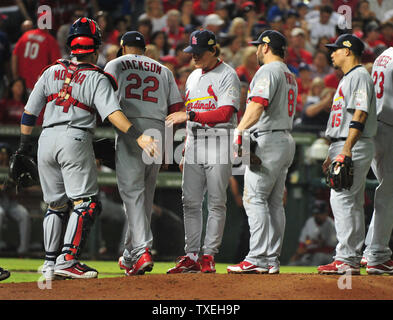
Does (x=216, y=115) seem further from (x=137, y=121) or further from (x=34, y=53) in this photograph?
(x=34, y=53)

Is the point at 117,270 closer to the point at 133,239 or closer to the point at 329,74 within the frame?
the point at 133,239

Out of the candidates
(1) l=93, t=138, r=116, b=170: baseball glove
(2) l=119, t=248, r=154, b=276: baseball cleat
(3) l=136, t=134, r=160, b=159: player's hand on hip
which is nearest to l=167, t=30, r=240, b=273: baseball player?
(2) l=119, t=248, r=154, b=276: baseball cleat

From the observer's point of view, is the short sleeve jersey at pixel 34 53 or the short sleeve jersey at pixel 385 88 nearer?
the short sleeve jersey at pixel 385 88

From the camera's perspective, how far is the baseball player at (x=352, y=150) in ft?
19.7

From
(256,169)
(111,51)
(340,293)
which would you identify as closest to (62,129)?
(256,169)

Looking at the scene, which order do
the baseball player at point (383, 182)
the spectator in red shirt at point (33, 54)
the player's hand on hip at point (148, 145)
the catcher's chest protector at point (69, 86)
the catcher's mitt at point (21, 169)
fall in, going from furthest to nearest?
the spectator in red shirt at point (33, 54)
the baseball player at point (383, 182)
the catcher's mitt at point (21, 169)
the catcher's chest protector at point (69, 86)
the player's hand on hip at point (148, 145)

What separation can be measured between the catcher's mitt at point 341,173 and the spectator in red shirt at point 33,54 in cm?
571

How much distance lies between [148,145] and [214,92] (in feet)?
3.42

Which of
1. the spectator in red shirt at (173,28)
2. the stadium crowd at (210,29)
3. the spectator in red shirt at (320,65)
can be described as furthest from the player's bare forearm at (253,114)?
the spectator in red shirt at (173,28)

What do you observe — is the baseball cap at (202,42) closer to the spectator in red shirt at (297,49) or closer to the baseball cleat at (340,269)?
the baseball cleat at (340,269)

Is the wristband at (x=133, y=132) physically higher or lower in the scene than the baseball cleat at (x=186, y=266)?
higher

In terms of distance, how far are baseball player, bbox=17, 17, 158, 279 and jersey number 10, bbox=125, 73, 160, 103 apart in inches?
11.3

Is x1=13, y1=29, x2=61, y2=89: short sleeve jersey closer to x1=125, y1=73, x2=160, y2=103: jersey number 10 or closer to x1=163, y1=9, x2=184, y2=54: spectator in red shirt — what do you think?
x1=163, y1=9, x2=184, y2=54: spectator in red shirt

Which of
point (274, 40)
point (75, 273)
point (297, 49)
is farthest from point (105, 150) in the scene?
point (297, 49)
